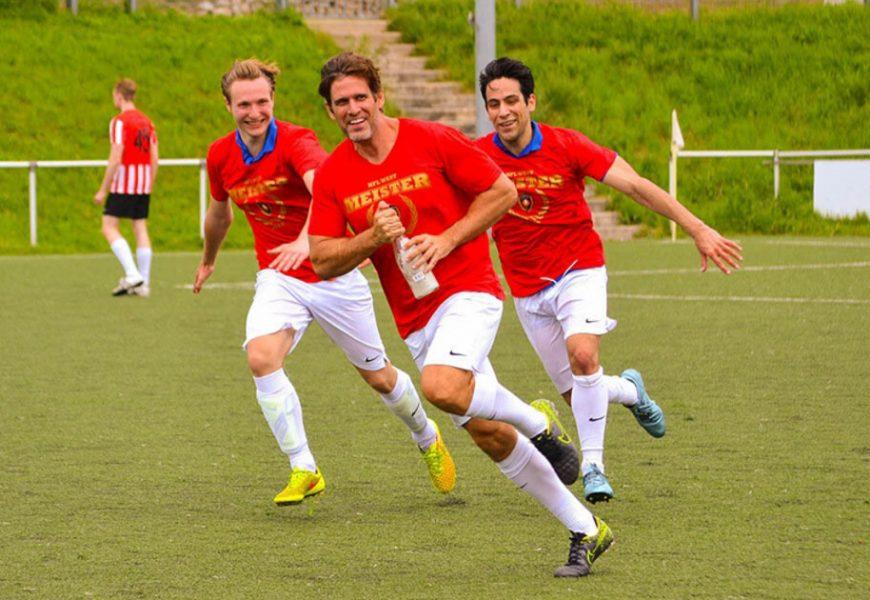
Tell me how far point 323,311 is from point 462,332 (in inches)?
A: 67.6

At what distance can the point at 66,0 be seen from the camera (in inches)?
1289

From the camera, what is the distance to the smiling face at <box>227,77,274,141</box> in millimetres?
7598

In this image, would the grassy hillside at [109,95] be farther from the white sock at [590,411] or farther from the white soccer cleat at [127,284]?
the white sock at [590,411]

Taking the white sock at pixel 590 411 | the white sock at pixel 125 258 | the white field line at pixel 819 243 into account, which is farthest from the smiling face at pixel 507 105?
the white field line at pixel 819 243

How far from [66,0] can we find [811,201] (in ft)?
44.3

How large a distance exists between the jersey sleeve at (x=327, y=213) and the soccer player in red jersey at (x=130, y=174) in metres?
11.7

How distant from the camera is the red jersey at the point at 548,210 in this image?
7.76 meters

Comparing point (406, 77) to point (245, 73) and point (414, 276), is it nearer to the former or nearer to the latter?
point (245, 73)

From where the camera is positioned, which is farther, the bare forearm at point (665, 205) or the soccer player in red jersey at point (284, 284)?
the soccer player in red jersey at point (284, 284)

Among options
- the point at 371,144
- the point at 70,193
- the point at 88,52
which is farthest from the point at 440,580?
the point at 88,52

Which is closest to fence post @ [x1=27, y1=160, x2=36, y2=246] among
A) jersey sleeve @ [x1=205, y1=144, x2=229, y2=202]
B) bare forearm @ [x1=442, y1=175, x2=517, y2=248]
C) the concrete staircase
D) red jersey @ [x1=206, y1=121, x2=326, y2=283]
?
the concrete staircase

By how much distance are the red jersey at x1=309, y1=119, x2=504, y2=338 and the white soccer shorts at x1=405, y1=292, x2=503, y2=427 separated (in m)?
0.04

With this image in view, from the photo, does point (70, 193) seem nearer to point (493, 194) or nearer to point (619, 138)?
point (619, 138)

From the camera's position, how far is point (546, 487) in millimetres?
6012
